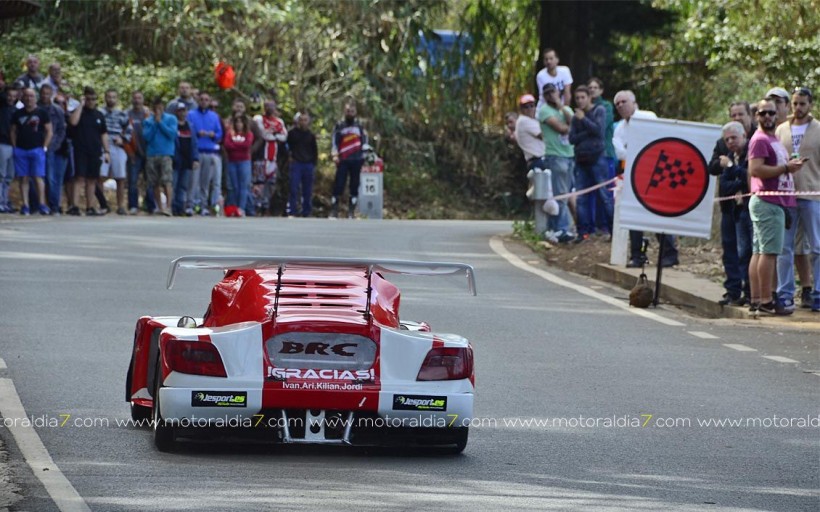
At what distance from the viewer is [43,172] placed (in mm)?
25875

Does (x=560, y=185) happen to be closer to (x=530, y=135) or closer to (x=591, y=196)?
(x=530, y=135)

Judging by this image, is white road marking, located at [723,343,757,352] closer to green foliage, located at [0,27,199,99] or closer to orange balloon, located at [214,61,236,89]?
green foliage, located at [0,27,199,99]

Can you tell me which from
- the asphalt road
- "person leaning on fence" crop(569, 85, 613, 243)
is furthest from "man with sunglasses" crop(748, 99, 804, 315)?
"person leaning on fence" crop(569, 85, 613, 243)

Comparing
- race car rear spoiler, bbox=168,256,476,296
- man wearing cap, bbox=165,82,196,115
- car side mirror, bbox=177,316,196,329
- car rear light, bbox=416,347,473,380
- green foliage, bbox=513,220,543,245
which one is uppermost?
man wearing cap, bbox=165,82,196,115

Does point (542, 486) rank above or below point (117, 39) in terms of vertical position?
below

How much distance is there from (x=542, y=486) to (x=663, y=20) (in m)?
27.3

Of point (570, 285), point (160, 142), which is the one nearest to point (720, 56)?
point (160, 142)

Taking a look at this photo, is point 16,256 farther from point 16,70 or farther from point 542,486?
point 16,70

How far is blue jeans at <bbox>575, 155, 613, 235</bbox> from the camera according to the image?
20625mm

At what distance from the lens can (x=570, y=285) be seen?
1777cm

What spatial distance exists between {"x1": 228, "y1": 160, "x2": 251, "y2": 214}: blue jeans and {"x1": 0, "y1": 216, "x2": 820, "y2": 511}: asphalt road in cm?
1043

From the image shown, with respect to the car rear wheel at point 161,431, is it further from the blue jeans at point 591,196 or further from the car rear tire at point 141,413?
the blue jeans at point 591,196

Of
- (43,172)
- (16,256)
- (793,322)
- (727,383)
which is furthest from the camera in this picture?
(43,172)

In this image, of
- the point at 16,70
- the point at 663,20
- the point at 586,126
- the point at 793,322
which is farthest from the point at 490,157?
the point at 793,322
